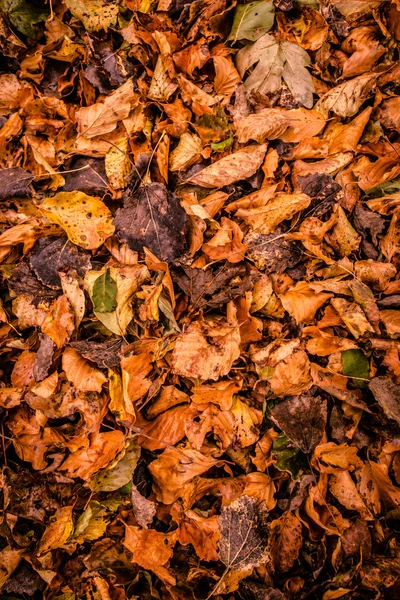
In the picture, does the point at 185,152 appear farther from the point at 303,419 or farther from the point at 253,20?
the point at 303,419

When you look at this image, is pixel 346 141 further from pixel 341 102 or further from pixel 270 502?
pixel 270 502

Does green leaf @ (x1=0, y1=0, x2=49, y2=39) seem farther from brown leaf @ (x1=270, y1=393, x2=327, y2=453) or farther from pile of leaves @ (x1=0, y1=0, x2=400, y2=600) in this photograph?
brown leaf @ (x1=270, y1=393, x2=327, y2=453)

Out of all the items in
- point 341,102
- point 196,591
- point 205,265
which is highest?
point 341,102

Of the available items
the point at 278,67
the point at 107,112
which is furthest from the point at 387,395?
the point at 107,112

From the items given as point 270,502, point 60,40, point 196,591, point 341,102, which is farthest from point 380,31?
point 196,591

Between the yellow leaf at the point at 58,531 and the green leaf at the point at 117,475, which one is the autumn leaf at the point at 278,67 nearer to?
the green leaf at the point at 117,475
